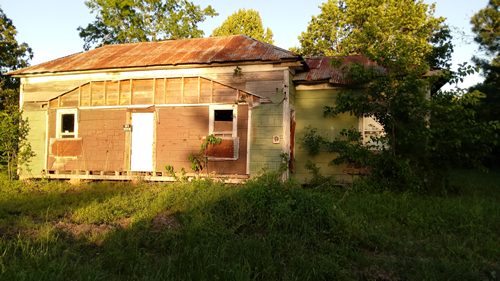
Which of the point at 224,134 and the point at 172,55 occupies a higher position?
the point at 172,55

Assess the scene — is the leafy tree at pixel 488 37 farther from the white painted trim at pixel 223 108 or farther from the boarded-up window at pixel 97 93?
the boarded-up window at pixel 97 93

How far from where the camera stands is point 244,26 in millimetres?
35219

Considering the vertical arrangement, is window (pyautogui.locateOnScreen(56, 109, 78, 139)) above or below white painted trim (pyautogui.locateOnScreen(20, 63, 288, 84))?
below

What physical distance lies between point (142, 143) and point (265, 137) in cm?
402

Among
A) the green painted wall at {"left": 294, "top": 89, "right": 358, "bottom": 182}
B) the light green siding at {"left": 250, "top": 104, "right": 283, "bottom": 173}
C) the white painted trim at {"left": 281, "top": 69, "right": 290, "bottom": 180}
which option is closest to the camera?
the white painted trim at {"left": 281, "top": 69, "right": 290, "bottom": 180}

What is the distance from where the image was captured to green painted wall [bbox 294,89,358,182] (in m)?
11.5

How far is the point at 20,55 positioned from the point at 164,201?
64.7 feet

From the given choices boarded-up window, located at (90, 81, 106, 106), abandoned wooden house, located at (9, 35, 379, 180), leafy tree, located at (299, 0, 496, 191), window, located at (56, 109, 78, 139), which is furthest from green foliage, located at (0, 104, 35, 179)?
leafy tree, located at (299, 0, 496, 191)

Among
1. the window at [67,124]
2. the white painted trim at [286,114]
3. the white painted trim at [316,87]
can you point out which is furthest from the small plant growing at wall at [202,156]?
the window at [67,124]

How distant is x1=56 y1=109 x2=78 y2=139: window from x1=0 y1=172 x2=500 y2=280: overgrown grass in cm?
448

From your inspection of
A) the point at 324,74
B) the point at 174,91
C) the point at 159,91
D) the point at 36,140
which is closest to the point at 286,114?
the point at 324,74

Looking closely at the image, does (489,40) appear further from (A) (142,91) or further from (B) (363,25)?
(A) (142,91)

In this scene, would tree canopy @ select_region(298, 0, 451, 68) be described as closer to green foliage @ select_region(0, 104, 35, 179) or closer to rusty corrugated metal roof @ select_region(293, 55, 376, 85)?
rusty corrugated metal roof @ select_region(293, 55, 376, 85)

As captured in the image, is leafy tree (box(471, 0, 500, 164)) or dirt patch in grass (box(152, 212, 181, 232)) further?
Answer: leafy tree (box(471, 0, 500, 164))
